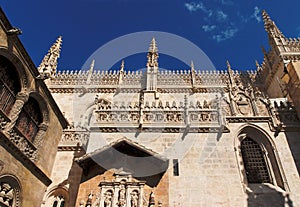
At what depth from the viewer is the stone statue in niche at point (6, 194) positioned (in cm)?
772

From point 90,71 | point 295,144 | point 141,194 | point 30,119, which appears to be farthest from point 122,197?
point 90,71

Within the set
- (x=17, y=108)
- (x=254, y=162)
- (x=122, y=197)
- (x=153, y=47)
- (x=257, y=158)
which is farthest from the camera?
(x=153, y=47)

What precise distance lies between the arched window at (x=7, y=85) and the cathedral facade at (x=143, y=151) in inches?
1.5

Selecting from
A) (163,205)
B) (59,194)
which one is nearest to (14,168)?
(59,194)

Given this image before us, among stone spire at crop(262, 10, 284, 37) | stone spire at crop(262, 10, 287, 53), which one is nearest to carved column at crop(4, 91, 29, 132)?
stone spire at crop(262, 10, 287, 53)

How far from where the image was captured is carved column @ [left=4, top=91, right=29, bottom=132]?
26.5 feet

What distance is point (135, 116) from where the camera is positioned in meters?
12.6

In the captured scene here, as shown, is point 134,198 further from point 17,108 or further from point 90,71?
point 90,71

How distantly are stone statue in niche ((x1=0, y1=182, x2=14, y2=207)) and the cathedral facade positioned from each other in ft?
0.12

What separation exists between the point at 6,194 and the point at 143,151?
557 centimetres

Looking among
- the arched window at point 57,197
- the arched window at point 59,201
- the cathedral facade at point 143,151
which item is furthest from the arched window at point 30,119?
the arched window at point 59,201

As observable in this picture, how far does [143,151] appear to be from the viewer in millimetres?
10258

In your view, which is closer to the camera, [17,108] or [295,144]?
[17,108]

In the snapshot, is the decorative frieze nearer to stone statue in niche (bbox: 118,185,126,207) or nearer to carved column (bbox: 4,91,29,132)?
carved column (bbox: 4,91,29,132)
